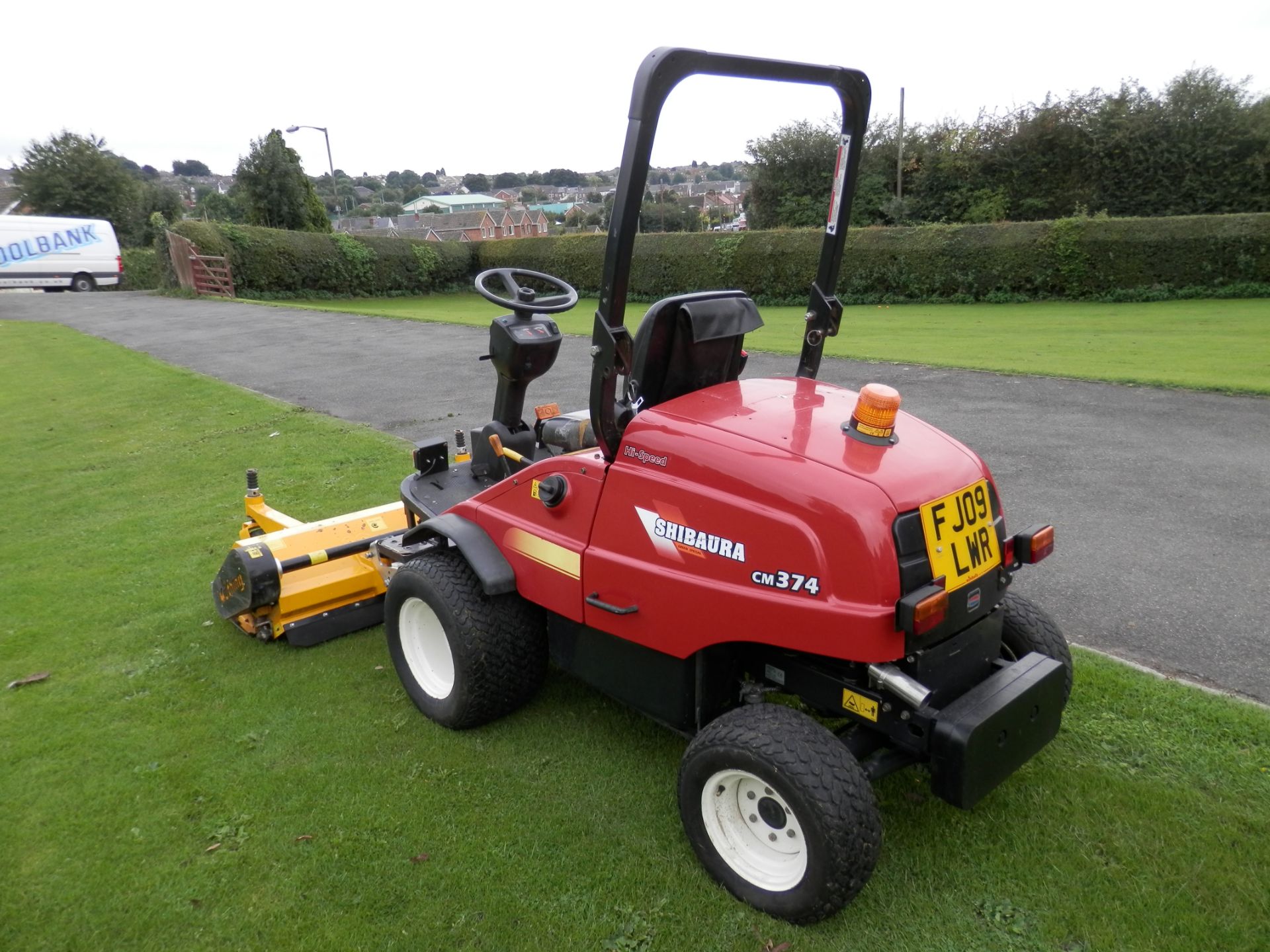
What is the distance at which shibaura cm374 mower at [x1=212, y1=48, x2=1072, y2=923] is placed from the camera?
2408 mm

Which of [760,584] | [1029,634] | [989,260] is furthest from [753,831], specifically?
[989,260]

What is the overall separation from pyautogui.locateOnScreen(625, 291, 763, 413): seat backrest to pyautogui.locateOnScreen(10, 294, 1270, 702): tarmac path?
225cm

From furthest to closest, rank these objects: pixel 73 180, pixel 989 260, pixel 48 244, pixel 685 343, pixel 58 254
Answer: pixel 73 180 → pixel 58 254 → pixel 48 244 → pixel 989 260 → pixel 685 343

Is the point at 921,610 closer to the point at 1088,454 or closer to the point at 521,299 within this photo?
the point at 521,299

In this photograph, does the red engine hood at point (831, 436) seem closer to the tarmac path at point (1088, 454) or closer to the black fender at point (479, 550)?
the black fender at point (479, 550)

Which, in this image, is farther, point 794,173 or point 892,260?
point 794,173

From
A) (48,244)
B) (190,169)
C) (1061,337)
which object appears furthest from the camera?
(190,169)

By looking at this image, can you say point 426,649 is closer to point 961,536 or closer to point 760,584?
point 760,584

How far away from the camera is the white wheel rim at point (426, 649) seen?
3.66m

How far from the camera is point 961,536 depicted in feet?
8.55

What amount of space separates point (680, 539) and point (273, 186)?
32688mm

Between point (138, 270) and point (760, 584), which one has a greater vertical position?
point (760, 584)

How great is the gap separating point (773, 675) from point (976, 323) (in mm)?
14615

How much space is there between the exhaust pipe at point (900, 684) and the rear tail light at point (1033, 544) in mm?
621
